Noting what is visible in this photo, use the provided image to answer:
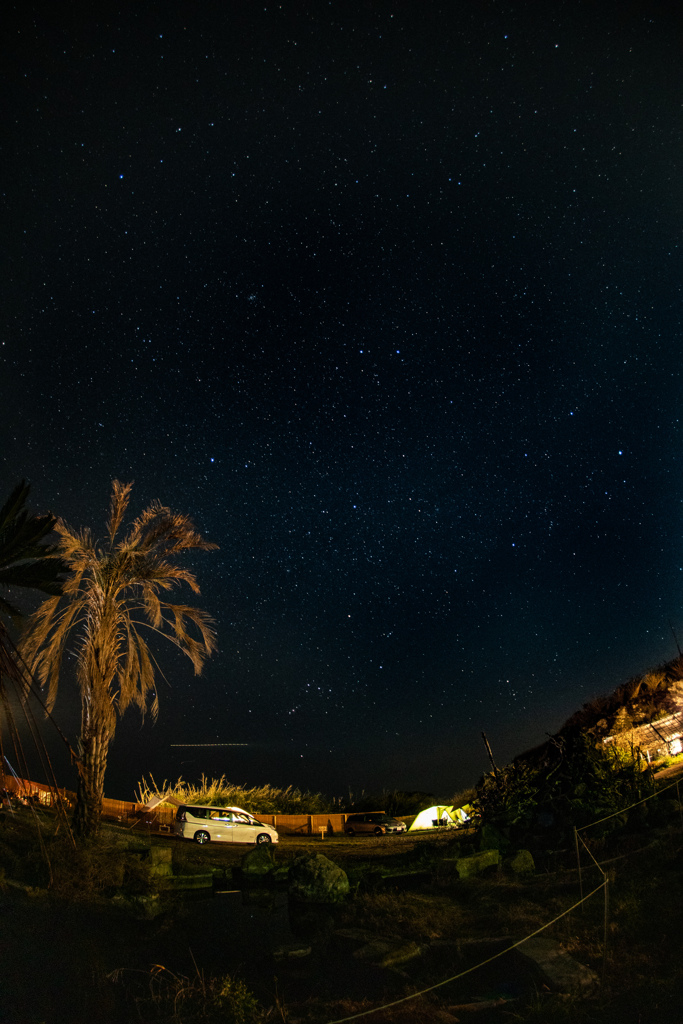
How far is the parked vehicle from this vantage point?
24.1 meters

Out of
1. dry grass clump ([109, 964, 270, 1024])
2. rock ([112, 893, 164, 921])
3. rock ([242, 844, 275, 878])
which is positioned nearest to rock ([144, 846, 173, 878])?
rock ([112, 893, 164, 921])

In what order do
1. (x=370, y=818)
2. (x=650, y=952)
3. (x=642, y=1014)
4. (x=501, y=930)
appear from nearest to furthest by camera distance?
(x=642, y=1014)
(x=650, y=952)
(x=501, y=930)
(x=370, y=818)

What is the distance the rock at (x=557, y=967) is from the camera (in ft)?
22.6

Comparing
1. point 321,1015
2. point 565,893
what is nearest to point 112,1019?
point 321,1015

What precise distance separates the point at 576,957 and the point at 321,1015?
332 centimetres

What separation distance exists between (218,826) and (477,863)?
8.93m

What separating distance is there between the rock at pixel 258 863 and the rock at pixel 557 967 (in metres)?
6.17

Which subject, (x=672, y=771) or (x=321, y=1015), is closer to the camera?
(x=321, y=1015)

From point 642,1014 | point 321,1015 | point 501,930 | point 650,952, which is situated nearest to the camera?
point 642,1014

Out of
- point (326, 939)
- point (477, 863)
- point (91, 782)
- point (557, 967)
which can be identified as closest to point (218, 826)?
point (91, 782)

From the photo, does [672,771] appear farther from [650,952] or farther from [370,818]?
[370,818]

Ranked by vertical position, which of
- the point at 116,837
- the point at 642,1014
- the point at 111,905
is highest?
the point at 116,837

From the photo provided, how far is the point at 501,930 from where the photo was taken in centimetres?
895

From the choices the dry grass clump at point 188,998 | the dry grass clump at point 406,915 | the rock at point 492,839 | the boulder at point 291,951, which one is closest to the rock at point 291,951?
the boulder at point 291,951
